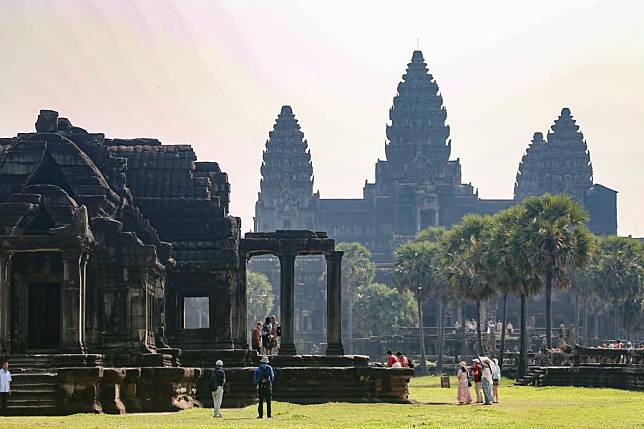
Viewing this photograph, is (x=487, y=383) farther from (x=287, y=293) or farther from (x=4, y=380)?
(x=4, y=380)

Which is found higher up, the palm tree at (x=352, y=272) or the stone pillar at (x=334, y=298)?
the palm tree at (x=352, y=272)

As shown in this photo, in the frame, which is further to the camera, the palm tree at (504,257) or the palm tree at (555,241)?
the palm tree at (504,257)

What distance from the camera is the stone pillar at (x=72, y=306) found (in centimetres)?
4634

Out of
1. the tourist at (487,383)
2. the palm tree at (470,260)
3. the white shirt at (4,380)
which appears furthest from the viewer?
the palm tree at (470,260)

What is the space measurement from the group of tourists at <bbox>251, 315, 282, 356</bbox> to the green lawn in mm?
8557

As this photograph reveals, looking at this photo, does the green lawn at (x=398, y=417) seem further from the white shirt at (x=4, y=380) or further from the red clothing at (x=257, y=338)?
the red clothing at (x=257, y=338)

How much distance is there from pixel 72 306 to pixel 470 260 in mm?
50290

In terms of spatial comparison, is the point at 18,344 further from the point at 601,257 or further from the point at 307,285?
the point at 307,285

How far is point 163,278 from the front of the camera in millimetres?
56438

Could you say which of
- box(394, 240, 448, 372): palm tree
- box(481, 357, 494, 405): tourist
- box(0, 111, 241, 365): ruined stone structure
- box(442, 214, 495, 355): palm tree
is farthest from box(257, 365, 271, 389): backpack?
box(394, 240, 448, 372): palm tree

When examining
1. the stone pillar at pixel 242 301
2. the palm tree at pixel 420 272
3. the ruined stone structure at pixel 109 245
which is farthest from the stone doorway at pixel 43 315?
the palm tree at pixel 420 272

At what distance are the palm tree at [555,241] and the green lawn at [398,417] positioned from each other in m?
30.3

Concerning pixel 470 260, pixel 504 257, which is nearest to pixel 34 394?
pixel 504 257

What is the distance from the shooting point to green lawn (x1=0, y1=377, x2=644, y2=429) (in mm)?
36812
